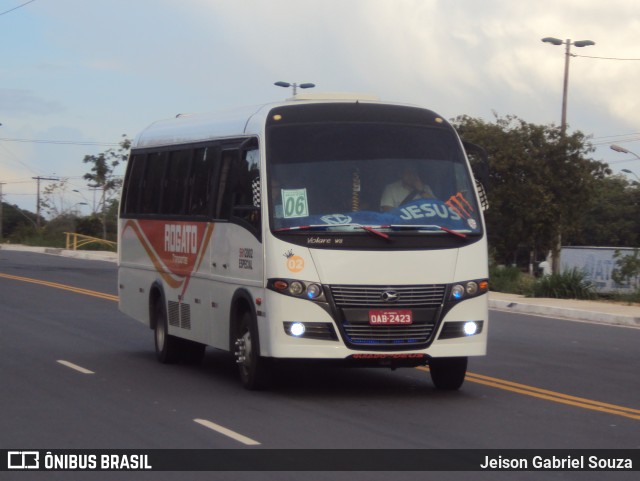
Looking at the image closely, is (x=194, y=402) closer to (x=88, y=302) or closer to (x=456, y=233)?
(x=456, y=233)

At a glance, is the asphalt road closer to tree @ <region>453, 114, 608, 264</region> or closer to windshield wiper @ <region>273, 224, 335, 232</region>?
windshield wiper @ <region>273, 224, 335, 232</region>

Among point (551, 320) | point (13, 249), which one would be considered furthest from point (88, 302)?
point (13, 249)

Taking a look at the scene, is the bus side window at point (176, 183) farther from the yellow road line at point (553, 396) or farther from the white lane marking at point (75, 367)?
the yellow road line at point (553, 396)

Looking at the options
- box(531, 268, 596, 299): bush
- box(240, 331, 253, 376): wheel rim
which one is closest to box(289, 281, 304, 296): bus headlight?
box(240, 331, 253, 376): wheel rim

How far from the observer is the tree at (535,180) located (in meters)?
47.9

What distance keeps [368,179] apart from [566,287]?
1894cm

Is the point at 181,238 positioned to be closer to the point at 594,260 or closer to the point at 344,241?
the point at 344,241

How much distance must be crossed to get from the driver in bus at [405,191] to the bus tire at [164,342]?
4.30 meters

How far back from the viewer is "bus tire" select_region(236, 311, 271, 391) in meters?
11.9

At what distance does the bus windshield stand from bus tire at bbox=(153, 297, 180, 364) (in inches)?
154

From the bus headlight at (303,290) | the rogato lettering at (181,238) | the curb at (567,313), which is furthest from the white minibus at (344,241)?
the curb at (567,313)

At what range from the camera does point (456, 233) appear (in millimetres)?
11789

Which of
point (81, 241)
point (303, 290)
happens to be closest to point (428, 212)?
point (303, 290)

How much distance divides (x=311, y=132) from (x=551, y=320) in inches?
501
